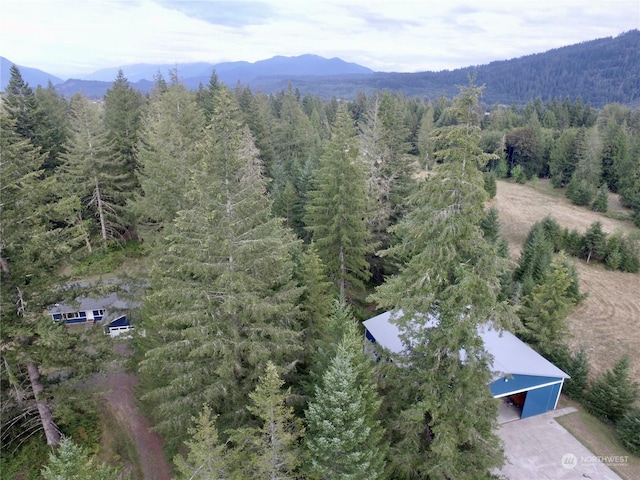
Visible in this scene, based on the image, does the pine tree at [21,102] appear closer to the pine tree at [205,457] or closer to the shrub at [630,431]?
the pine tree at [205,457]

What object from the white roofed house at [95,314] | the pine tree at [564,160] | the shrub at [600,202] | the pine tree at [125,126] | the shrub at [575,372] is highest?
the pine tree at [125,126]

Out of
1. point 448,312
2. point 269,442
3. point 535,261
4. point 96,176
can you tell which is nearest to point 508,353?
point 448,312

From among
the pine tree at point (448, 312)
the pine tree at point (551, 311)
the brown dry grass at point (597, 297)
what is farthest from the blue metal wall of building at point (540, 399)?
the pine tree at point (448, 312)

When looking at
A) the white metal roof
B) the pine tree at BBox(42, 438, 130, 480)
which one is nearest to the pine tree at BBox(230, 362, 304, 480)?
the pine tree at BBox(42, 438, 130, 480)

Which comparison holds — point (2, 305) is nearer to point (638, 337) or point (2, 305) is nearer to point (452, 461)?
point (452, 461)

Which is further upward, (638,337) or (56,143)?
(56,143)

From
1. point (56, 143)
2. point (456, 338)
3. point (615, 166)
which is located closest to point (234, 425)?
point (456, 338)

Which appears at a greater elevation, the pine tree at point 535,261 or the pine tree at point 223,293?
the pine tree at point 223,293

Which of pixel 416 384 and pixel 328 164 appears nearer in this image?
pixel 416 384
